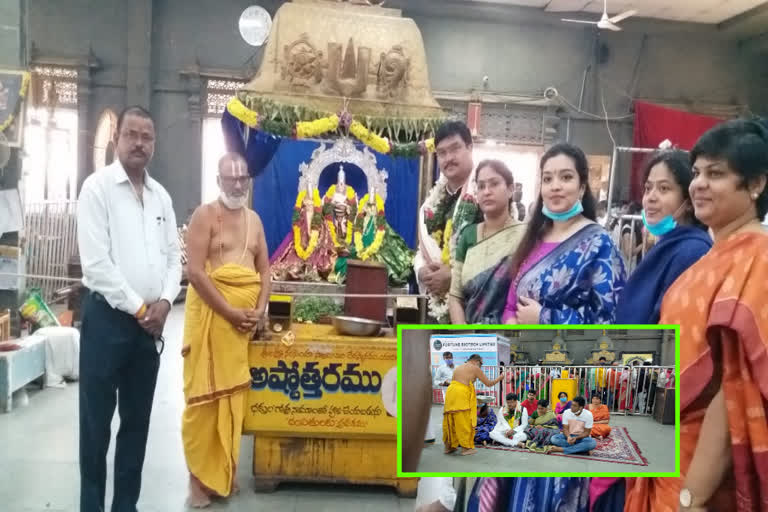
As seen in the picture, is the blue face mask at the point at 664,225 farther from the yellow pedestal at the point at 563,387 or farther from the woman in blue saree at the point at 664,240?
the yellow pedestal at the point at 563,387

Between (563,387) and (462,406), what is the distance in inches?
7.2

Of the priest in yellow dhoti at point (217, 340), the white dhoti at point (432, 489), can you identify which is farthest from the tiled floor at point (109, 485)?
the priest in yellow dhoti at point (217, 340)

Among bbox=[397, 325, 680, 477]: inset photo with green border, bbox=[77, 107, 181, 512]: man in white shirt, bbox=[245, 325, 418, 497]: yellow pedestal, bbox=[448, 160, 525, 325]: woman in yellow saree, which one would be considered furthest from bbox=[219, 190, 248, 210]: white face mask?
bbox=[397, 325, 680, 477]: inset photo with green border

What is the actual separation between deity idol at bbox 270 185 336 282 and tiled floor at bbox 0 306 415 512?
69.8 inches

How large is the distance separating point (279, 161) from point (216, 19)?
517 centimetres

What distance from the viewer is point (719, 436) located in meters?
1.20

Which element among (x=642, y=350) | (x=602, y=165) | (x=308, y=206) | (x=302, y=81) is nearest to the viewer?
(x=642, y=350)

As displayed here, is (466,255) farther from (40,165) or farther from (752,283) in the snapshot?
(40,165)

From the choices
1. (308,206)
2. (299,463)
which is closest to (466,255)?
(299,463)

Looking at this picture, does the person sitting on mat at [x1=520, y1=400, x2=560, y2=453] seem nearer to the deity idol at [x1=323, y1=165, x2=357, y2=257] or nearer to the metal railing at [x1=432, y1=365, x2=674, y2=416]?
the metal railing at [x1=432, y1=365, x2=674, y2=416]

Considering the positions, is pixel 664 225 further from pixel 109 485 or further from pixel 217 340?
pixel 109 485

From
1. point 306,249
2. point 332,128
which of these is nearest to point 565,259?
point 332,128

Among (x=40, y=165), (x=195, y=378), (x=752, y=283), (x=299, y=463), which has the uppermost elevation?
(x=40, y=165)

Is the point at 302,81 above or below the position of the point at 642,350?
above
